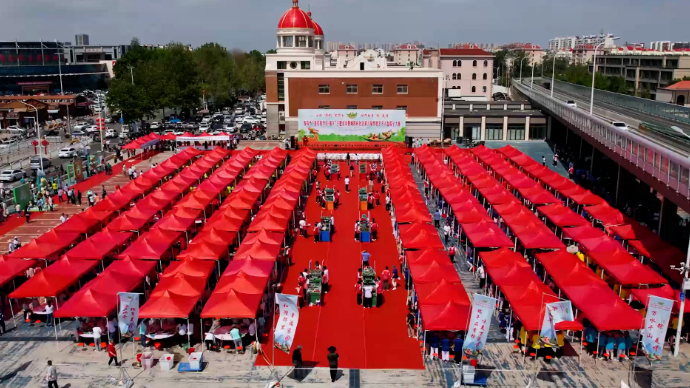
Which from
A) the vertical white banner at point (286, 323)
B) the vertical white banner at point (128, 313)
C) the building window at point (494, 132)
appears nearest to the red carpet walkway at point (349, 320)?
the vertical white banner at point (286, 323)

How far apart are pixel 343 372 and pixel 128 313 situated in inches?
253

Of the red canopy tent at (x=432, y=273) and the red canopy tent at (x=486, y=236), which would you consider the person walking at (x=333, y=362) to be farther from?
the red canopy tent at (x=486, y=236)

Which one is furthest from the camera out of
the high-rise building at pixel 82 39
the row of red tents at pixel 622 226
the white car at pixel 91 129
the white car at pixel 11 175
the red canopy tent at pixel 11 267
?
the high-rise building at pixel 82 39

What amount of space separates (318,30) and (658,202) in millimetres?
53553

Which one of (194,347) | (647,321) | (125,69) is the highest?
(125,69)

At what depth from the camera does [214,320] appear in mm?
19141

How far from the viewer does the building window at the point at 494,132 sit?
5994cm

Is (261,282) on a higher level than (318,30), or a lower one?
lower

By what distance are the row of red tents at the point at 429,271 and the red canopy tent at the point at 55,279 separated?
37.7 ft

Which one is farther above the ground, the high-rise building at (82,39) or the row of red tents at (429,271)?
the high-rise building at (82,39)

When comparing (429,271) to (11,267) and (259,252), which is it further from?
(11,267)

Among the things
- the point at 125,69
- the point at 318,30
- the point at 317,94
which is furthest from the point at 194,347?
the point at 125,69

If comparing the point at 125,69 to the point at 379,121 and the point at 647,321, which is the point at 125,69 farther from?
the point at 647,321

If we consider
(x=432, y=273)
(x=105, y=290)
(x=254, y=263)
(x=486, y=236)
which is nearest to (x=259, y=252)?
(x=254, y=263)
